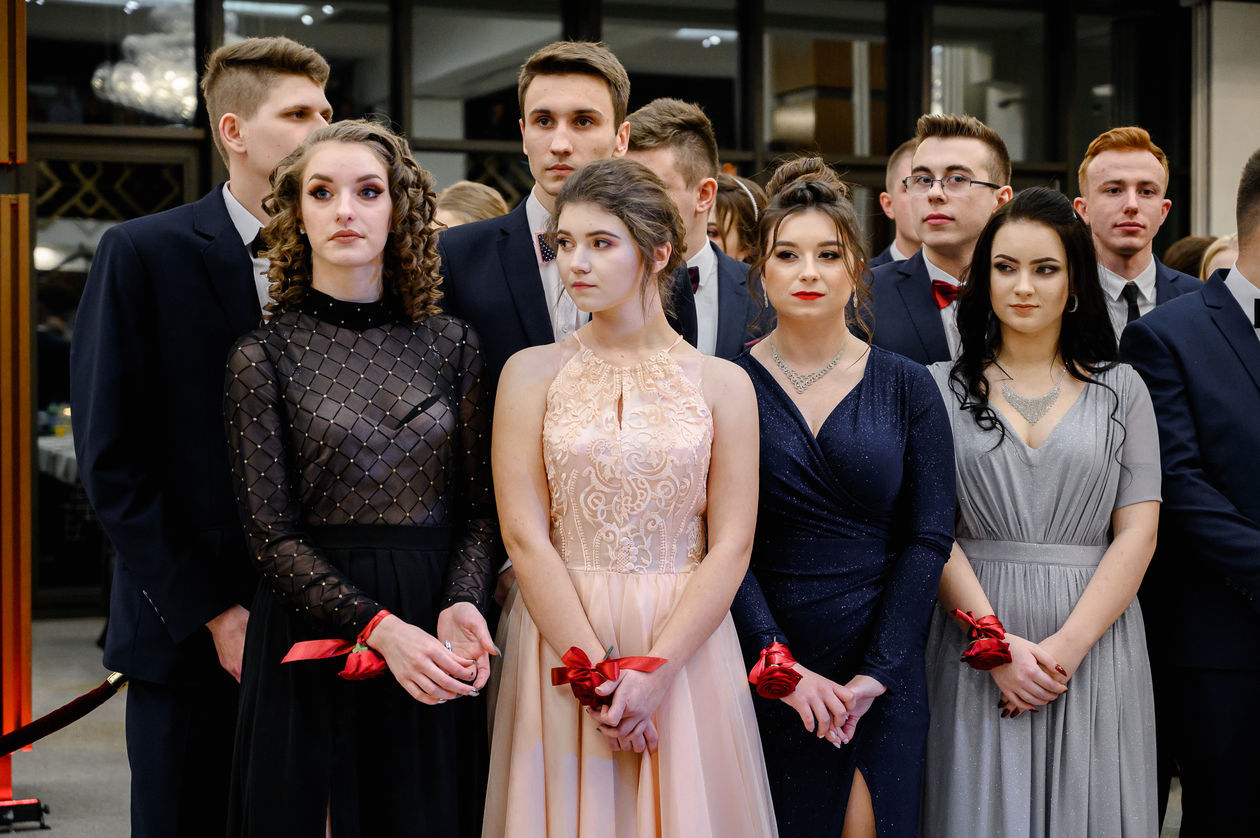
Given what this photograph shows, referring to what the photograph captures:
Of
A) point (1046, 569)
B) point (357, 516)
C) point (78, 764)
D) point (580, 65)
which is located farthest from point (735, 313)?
point (78, 764)

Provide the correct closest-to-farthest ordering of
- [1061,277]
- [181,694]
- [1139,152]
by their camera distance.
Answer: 1. [181,694]
2. [1061,277]
3. [1139,152]

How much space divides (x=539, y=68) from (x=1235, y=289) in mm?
1768

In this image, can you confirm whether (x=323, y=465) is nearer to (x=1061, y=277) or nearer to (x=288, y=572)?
(x=288, y=572)

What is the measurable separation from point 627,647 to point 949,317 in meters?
1.43

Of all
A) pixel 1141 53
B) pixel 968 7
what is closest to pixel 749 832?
pixel 968 7

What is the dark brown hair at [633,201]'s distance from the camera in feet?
8.12

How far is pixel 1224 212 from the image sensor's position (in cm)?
863

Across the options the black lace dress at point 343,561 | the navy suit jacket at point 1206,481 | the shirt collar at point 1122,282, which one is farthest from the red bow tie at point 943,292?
the black lace dress at point 343,561

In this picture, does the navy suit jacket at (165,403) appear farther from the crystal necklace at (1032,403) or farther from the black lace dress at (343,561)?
the crystal necklace at (1032,403)

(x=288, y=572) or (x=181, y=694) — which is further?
(x=181, y=694)

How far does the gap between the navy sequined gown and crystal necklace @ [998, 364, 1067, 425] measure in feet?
0.92

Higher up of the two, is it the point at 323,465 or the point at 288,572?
the point at 323,465

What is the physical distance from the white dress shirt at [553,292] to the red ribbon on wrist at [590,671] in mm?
824

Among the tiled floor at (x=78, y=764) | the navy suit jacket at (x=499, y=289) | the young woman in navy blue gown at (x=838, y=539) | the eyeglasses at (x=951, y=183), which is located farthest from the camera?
the tiled floor at (x=78, y=764)
